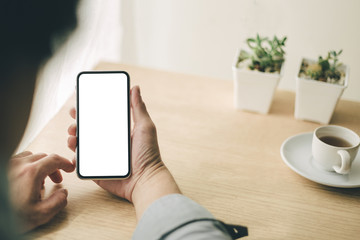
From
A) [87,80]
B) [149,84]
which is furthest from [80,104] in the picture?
[149,84]

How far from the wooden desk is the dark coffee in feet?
0.31

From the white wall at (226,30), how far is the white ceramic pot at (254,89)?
0.78 metres

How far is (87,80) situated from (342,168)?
0.51 metres

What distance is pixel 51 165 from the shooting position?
0.65 metres

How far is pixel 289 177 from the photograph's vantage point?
29.8 inches

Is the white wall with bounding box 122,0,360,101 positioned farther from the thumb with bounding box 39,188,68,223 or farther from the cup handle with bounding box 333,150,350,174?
the thumb with bounding box 39,188,68,223

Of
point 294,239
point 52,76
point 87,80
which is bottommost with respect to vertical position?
point 294,239

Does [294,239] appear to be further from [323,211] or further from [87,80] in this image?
[87,80]

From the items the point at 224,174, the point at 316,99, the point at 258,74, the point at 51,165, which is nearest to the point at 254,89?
Result: the point at 258,74

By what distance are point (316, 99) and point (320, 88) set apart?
1.4 inches

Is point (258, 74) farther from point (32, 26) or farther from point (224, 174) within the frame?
point (32, 26)

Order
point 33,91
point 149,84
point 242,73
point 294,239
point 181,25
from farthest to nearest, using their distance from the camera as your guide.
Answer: point 181,25, point 149,84, point 242,73, point 294,239, point 33,91

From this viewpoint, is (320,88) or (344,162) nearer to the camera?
(344,162)

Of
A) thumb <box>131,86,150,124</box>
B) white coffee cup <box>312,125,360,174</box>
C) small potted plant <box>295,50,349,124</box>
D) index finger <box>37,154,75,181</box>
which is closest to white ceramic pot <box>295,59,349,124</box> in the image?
small potted plant <box>295,50,349,124</box>
